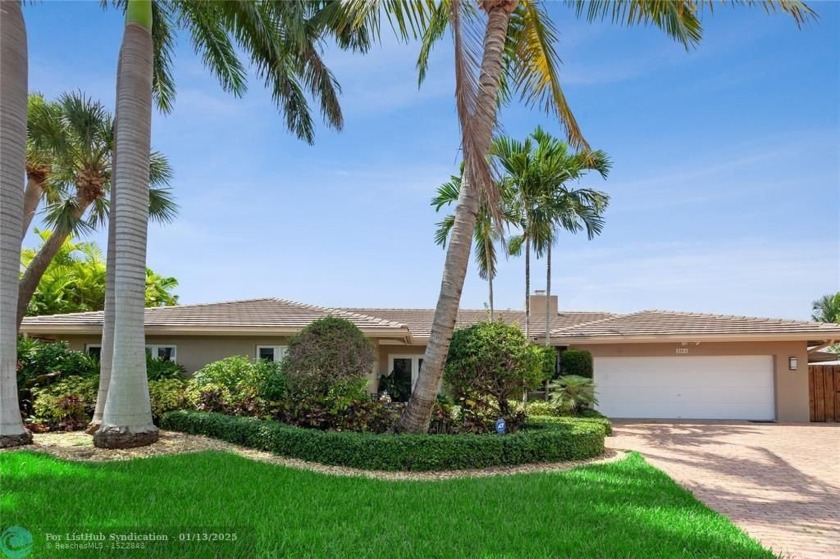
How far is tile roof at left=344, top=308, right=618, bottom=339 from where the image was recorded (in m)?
19.1

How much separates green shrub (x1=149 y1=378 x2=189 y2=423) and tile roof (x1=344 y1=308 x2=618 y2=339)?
7868 mm

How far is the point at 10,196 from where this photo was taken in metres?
8.62

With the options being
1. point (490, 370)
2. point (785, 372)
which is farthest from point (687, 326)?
point (490, 370)

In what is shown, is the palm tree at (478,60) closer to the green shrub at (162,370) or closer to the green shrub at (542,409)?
the green shrub at (542,409)

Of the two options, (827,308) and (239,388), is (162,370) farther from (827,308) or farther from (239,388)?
(827,308)

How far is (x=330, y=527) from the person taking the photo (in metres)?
4.97

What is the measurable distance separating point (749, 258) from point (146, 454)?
52.6ft

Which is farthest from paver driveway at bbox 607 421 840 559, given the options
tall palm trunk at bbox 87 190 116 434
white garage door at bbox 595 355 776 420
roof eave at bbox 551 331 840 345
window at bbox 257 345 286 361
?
tall palm trunk at bbox 87 190 116 434

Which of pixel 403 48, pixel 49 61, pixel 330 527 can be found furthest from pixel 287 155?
pixel 330 527

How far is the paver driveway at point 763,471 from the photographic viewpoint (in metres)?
5.69

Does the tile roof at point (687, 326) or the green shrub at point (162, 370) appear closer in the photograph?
the green shrub at point (162, 370)

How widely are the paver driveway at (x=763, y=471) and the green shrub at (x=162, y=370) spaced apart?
10.9 metres

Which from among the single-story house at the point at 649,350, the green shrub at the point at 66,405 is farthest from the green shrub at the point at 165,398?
the single-story house at the point at 649,350

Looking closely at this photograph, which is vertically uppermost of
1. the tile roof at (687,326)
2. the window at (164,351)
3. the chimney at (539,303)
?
the chimney at (539,303)
